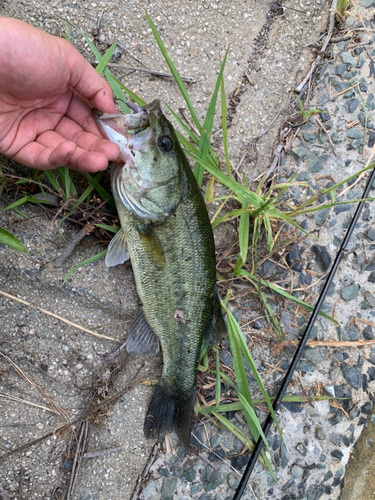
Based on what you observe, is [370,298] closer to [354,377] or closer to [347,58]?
[354,377]

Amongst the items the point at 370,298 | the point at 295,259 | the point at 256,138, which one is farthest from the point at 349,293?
the point at 256,138

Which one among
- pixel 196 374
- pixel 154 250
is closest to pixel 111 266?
pixel 154 250

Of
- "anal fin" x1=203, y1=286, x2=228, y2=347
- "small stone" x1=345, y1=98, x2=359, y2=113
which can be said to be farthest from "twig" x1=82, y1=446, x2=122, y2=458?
"small stone" x1=345, y1=98, x2=359, y2=113

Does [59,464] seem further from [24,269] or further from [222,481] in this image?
[24,269]

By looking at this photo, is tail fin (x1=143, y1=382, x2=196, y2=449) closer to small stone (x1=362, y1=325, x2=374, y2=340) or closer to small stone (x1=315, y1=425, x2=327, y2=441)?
small stone (x1=315, y1=425, x2=327, y2=441)

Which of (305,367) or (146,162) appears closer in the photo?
(146,162)

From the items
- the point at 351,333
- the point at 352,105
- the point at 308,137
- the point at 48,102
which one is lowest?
the point at 351,333
